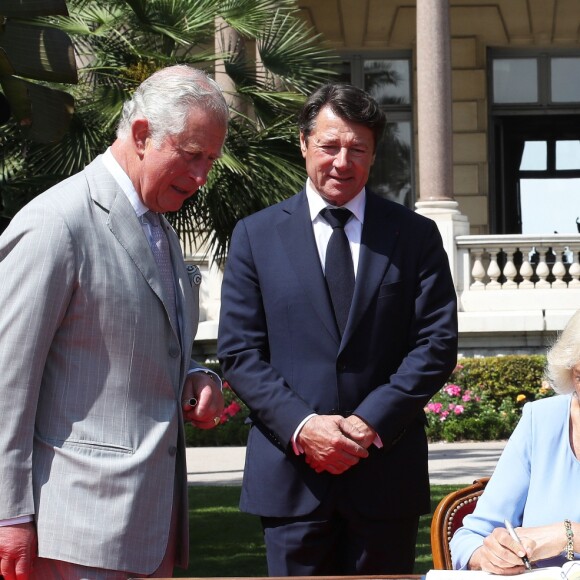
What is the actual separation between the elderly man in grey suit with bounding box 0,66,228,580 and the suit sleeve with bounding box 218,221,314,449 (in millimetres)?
508

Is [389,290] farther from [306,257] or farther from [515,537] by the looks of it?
[515,537]

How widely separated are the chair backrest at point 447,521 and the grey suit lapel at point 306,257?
0.71 m

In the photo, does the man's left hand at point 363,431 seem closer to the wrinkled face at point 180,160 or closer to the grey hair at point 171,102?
the wrinkled face at point 180,160

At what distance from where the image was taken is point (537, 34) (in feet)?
67.6

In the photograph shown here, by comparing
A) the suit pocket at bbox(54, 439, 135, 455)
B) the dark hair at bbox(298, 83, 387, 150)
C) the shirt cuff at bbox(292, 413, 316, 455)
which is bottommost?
the shirt cuff at bbox(292, 413, 316, 455)

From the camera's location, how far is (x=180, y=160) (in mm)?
3176

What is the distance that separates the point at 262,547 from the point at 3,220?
11.3 feet

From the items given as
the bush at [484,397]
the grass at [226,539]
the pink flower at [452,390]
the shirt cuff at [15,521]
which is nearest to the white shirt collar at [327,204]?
the shirt cuff at [15,521]

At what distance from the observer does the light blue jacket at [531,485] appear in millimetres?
3203

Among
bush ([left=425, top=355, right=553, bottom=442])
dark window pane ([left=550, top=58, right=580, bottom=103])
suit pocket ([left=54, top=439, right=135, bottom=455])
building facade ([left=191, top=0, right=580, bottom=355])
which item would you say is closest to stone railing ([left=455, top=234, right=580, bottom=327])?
bush ([left=425, top=355, right=553, bottom=442])

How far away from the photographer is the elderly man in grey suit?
3.01 metres

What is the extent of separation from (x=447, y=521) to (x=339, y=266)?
986 millimetres

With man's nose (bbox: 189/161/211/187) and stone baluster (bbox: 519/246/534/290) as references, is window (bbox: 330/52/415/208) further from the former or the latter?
man's nose (bbox: 189/161/211/187)

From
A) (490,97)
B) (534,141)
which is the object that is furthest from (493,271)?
(490,97)
